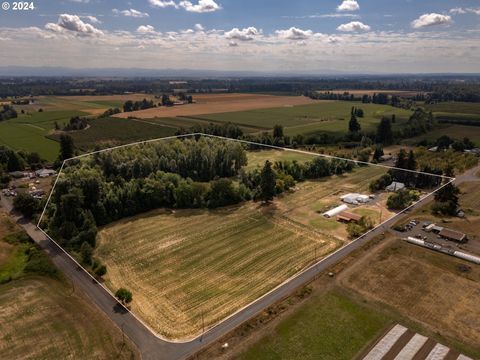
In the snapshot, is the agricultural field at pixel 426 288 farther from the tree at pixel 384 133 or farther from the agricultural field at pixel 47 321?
the tree at pixel 384 133

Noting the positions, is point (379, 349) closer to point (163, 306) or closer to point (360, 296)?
point (360, 296)

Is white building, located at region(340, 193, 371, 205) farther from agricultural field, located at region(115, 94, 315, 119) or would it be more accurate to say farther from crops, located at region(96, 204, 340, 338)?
agricultural field, located at region(115, 94, 315, 119)

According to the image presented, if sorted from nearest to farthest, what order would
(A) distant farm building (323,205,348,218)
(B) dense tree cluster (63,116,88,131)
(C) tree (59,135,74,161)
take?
(A) distant farm building (323,205,348,218)
(C) tree (59,135,74,161)
(B) dense tree cluster (63,116,88,131)

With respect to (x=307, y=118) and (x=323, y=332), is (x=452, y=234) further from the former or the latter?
(x=307, y=118)

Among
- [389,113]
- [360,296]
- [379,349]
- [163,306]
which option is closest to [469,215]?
[360,296]

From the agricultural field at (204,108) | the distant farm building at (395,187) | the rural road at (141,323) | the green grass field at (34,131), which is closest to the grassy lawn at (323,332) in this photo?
the rural road at (141,323)

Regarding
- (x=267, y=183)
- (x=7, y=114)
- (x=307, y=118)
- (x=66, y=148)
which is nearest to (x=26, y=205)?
(x=66, y=148)

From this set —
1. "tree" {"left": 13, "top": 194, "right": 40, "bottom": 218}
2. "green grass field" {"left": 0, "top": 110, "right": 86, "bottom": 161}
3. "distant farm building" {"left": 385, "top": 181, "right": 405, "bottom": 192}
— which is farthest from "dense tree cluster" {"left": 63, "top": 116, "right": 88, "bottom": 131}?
"distant farm building" {"left": 385, "top": 181, "right": 405, "bottom": 192}
